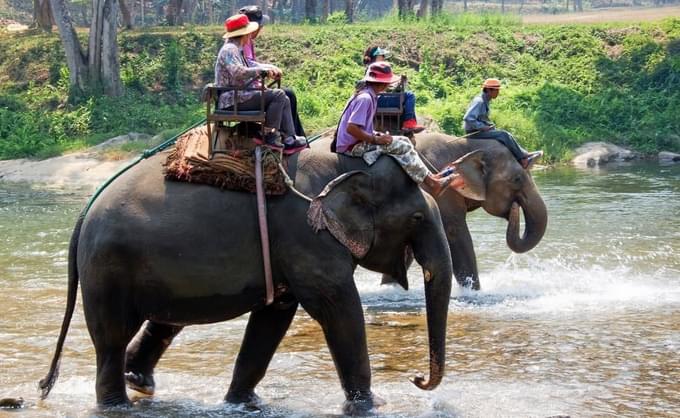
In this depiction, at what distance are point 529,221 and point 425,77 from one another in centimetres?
1856

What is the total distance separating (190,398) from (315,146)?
68.7 inches

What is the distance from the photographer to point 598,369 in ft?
27.5

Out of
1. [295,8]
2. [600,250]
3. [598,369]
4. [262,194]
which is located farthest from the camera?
[295,8]

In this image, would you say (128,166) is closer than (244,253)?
No

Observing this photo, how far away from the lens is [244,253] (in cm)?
682

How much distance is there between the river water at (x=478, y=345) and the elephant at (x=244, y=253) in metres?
0.51

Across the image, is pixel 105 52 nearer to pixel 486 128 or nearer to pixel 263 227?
pixel 486 128

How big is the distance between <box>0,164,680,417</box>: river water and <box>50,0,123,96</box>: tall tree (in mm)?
13292

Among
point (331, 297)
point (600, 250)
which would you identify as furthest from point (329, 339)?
point (600, 250)

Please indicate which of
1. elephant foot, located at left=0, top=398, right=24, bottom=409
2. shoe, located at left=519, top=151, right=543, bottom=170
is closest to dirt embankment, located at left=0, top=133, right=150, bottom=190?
shoe, located at left=519, top=151, right=543, bottom=170

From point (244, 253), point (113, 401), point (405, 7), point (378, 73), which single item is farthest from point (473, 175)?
point (405, 7)

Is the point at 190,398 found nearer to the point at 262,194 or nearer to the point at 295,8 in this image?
the point at 262,194

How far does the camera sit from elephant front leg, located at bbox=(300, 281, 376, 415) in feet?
22.3

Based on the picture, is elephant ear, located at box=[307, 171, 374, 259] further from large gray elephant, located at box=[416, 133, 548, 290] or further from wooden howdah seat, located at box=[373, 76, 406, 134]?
large gray elephant, located at box=[416, 133, 548, 290]
